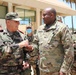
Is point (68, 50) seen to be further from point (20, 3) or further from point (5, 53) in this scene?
point (20, 3)

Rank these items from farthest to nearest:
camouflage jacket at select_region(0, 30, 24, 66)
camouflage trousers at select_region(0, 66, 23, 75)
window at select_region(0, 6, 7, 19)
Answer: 1. window at select_region(0, 6, 7, 19)
2. camouflage trousers at select_region(0, 66, 23, 75)
3. camouflage jacket at select_region(0, 30, 24, 66)

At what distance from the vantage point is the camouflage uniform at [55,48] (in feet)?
12.2

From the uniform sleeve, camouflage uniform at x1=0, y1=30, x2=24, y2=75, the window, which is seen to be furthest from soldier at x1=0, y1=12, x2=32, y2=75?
the window

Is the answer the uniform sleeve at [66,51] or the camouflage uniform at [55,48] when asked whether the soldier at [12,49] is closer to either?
the camouflage uniform at [55,48]

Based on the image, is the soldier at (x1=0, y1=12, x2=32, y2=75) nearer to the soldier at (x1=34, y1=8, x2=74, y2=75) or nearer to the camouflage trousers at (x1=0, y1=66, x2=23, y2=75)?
the camouflage trousers at (x1=0, y1=66, x2=23, y2=75)

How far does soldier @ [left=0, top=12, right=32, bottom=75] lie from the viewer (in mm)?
3525

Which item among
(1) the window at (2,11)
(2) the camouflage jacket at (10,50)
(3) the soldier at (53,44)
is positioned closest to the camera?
(2) the camouflage jacket at (10,50)

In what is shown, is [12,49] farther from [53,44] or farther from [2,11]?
[2,11]

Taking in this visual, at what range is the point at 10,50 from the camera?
11.5ft

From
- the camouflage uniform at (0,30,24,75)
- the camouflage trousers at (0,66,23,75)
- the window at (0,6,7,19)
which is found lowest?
the camouflage trousers at (0,66,23,75)

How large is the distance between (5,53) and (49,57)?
75 centimetres

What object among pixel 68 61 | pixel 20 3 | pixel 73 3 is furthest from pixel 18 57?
pixel 73 3

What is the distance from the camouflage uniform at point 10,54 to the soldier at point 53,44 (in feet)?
1.25

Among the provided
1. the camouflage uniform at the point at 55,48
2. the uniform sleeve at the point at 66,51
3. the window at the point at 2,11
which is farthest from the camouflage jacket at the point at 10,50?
the window at the point at 2,11
